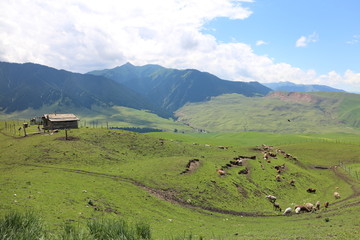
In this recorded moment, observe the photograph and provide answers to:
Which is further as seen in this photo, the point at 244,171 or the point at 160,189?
the point at 244,171

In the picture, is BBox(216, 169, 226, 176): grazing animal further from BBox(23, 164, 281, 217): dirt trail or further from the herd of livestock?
BBox(23, 164, 281, 217): dirt trail

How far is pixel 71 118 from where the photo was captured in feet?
408

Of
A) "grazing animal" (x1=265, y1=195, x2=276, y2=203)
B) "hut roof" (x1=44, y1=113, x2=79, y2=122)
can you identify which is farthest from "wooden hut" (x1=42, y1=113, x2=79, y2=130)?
"grazing animal" (x1=265, y1=195, x2=276, y2=203)

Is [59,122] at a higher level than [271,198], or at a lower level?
higher

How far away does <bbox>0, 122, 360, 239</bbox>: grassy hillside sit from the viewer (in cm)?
3662

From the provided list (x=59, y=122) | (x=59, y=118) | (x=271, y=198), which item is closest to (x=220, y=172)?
(x=271, y=198)

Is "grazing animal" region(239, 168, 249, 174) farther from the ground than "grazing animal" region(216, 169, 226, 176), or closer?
closer

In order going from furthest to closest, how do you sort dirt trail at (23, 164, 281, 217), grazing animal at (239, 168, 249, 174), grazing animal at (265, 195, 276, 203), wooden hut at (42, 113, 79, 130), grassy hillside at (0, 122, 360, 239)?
wooden hut at (42, 113, 79, 130), grazing animal at (239, 168, 249, 174), grazing animal at (265, 195, 276, 203), dirt trail at (23, 164, 281, 217), grassy hillside at (0, 122, 360, 239)

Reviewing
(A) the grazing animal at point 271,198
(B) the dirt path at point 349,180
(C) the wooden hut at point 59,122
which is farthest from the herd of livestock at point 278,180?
(C) the wooden hut at point 59,122

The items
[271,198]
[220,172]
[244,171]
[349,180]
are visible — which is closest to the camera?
[271,198]

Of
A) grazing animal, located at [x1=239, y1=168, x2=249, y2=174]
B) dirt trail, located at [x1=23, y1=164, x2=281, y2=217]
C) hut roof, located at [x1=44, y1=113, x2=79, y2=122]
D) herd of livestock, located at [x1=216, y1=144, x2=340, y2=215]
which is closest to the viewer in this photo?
dirt trail, located at [x1=23, y1=164, x2=281, y2=217]

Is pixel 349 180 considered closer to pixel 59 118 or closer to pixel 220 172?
pixel 220 172

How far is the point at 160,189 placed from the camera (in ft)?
189

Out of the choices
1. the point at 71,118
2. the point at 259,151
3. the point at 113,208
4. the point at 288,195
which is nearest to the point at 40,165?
the point at 113,208
